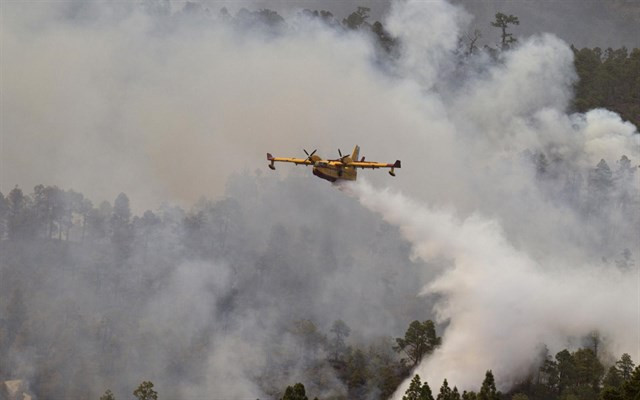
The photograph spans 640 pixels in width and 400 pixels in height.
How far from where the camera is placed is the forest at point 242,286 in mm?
135875

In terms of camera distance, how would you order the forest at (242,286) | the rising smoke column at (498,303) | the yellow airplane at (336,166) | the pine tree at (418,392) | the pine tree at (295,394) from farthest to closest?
the forest at (242,286) → the rising smoke column at (498,303) → the yellow airplane at (336,166) → the pine tree at (418,392) → the pine tree at (295,394)

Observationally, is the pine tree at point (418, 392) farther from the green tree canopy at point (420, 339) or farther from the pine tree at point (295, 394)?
the green tree canopy at point (420, 339)

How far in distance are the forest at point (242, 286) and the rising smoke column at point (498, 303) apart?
217 centimetres

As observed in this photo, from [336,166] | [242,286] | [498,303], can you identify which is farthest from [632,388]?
[242,286]

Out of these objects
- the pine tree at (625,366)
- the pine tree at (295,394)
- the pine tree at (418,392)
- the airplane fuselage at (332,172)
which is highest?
the airplane fuselage at (332,172)

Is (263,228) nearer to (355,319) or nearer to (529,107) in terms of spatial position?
(355,319)

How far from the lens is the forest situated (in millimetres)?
135875

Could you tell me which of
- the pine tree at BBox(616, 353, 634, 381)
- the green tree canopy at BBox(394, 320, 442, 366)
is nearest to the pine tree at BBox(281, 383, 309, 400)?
the green tree canopy at BBox(394, 320, 442, 366)

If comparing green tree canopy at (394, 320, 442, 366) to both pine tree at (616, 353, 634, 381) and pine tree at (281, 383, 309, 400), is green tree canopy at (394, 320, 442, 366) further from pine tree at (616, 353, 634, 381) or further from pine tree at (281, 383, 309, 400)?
pine tree at (281, 383, 309, 400)

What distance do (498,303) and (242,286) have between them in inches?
1874

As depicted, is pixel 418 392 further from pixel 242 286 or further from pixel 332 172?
pixel 242 286

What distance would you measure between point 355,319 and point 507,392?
34545mm

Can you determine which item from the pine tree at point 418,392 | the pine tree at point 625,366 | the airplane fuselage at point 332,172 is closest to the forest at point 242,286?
the pine tree at point 625,366

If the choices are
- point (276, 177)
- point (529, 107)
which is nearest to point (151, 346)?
point (276, 177)
